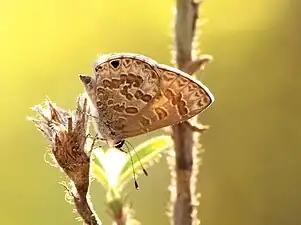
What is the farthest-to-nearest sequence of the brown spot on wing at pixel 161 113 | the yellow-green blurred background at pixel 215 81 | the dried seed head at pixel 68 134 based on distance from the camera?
the yellow-green blurred background at pixel 215 81 → the brown spot on wing at pixel 161 113 → the dried seed head at pixel 68 134

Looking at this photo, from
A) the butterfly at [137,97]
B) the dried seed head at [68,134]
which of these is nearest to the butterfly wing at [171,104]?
the butterfly at [137,97]

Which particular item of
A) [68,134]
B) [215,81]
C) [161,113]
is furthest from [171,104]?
[215,81]

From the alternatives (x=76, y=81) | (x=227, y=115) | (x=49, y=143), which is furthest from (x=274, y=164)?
(x=49, y=143)

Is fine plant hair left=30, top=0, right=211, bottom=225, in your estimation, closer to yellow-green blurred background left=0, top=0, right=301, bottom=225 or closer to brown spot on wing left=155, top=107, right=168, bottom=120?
brown spot on wing left=155, top=107, right=168, bottom=120

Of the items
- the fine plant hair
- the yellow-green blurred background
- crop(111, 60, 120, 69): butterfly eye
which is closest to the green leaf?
the fine plant hair

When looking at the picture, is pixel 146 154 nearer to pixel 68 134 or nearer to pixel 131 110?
pixel 131 110

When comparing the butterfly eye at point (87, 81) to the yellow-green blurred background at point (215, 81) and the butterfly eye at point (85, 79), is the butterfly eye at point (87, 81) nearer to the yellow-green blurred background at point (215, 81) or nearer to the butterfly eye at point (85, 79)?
the butterfly eye at point (85, 79)

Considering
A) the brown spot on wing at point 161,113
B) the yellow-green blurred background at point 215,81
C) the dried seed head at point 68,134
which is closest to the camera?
the dried seed head at point 68,134
